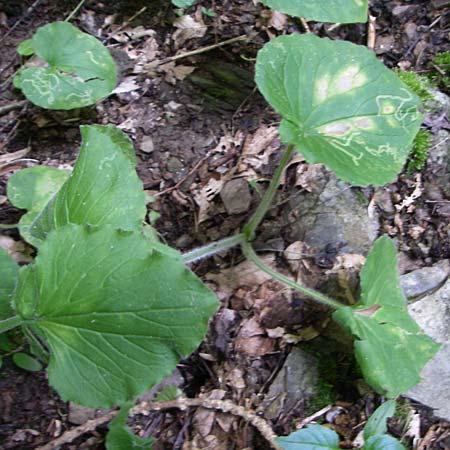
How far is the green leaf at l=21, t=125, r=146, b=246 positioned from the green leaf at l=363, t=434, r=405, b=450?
45.0 inches

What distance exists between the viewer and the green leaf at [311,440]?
6.21 ft

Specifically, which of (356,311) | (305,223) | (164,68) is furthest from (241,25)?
(356,311)

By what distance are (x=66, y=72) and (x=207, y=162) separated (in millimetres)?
837

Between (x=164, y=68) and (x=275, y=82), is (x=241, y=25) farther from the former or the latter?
(x=275, y=82)

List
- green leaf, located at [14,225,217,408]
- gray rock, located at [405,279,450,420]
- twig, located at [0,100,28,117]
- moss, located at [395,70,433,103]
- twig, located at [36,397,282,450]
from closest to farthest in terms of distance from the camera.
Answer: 1. green leaf, located at [14,225,217,408]
2. twig, located at [36,397,282,450]
3. gray rock, located at [405,279,450,420]
4. twig, located at [0,100,28,117]
5. moss, located at [395,70,433,103]

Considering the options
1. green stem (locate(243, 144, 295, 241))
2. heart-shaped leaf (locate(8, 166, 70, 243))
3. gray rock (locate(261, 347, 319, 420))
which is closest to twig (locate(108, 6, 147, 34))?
heart-shaped leaf (locate(8, 166, 70, 243))

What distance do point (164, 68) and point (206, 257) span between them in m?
1.16

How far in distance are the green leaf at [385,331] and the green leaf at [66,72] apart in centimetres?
Answer: 155

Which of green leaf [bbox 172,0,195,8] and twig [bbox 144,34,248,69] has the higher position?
green leaf [bbox 172,0,195,8]

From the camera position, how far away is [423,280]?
2598 mm

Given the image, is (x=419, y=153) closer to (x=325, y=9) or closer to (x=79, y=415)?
(x=325, y=9)

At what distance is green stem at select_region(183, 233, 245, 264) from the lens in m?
2.38

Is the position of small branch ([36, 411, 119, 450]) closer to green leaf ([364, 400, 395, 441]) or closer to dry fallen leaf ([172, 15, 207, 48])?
green leaf ([364, 400, 395, 441])

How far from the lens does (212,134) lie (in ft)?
9.64
